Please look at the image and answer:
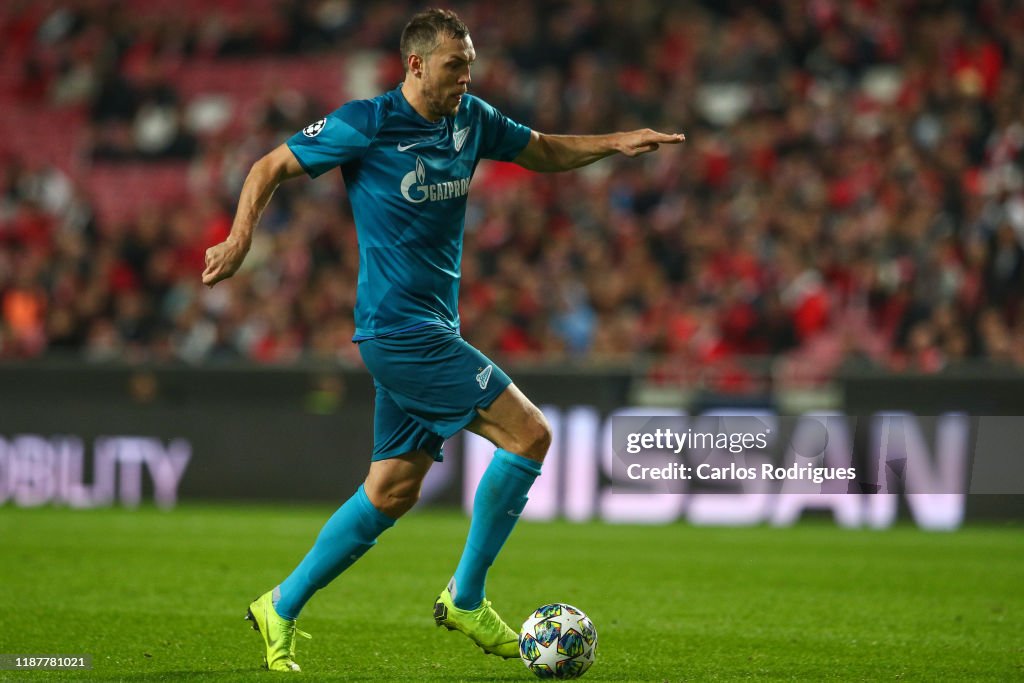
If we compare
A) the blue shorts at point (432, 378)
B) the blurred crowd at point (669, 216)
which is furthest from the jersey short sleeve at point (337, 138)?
the blurred crowd at point (669, 216)

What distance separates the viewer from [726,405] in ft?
41.3

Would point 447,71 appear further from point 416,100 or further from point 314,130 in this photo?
point 314,130

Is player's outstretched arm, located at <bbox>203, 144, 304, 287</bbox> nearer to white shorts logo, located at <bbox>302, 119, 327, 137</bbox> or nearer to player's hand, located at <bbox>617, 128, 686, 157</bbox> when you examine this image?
white shorts logo, located at <bbox>302, 119, 327, 137</bbox>

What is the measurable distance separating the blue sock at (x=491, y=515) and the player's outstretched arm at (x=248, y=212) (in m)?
1.22

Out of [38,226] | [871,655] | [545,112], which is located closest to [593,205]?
[545,112]

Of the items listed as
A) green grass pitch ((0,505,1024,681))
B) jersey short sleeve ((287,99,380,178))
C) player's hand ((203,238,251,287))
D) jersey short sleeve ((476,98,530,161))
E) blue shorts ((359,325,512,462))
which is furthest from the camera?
jersey short sleeve ((476,98,530,161))

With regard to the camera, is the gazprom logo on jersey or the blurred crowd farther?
the blurred crowd

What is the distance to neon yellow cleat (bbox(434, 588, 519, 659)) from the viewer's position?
5.60 meters

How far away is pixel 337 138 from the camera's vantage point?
539cm

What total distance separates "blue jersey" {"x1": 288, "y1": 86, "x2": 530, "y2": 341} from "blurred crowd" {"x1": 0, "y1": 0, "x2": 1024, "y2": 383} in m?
7.33

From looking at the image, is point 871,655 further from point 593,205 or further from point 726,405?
point 593,205

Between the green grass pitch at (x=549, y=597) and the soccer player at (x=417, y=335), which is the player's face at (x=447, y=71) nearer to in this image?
the soccer player at (x=417, y=335)

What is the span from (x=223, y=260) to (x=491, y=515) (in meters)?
1.38

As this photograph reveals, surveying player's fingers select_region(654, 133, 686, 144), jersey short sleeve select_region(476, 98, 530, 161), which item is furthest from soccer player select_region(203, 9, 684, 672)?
player's fingers select_region(654, 133, 686, 144)
